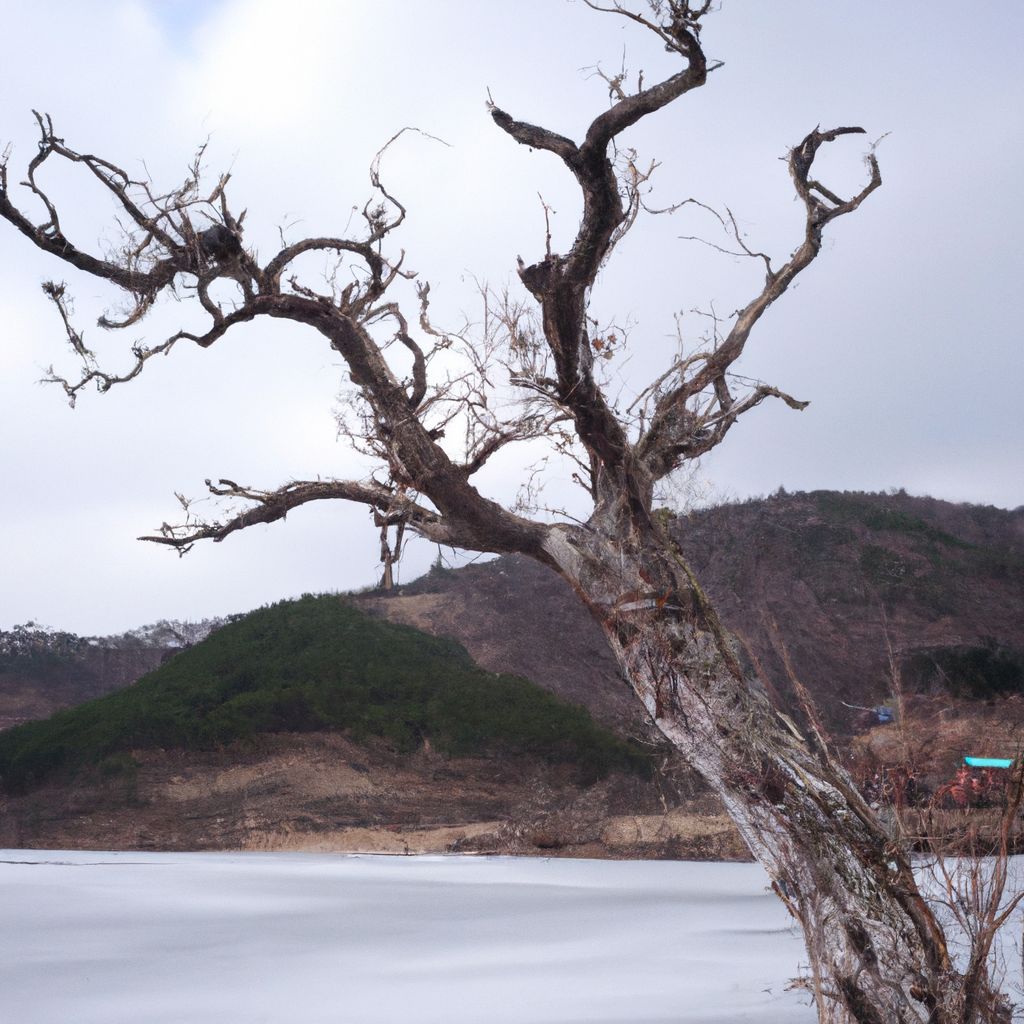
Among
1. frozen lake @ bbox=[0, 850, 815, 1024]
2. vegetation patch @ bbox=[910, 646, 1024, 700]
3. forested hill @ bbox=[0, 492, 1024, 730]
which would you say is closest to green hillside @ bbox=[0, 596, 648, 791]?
forested hill @ bbox=[0, 492, 1024, 730]

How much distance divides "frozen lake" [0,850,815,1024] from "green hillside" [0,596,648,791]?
6.02 m

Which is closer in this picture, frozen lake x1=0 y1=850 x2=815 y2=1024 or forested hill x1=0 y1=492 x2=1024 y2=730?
frozen lake x1=0 y1=850 x2=815 y2=1024

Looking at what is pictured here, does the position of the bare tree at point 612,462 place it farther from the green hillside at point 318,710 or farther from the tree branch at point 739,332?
the green hillside at point 318,710

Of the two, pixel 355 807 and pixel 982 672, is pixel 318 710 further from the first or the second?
pixel 982 672

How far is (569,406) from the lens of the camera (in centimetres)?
506

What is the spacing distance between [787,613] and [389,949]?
1765 cm

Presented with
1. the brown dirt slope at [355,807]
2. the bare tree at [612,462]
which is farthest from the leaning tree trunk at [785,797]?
the brown dirt slope at [355,807]

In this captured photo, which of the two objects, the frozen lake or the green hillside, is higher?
the green hillside

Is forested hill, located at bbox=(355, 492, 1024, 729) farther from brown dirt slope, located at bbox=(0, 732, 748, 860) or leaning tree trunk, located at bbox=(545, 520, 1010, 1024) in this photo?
leaning tree trunk, located at bbox=(545, 520, 1010, 1024)

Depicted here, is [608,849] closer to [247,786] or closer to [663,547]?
[247,786]

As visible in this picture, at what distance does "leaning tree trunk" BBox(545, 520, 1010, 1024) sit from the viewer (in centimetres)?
325

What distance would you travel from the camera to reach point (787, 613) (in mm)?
20906

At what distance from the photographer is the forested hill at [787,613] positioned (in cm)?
1909

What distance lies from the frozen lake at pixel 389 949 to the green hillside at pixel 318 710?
6.02 metres
